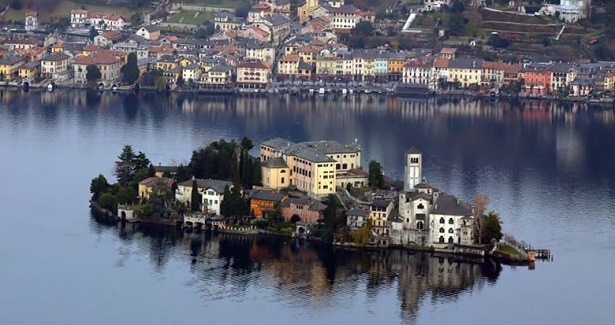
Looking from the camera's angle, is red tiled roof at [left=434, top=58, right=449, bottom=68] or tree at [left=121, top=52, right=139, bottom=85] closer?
tree at [left=121, top=52, right=139, bottom=85]

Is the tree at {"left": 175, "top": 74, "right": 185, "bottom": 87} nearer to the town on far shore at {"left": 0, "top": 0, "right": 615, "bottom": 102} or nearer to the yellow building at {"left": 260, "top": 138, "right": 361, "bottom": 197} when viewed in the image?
the town on far shore at {"left": 0, "top": 0, "right": 615, "bottom": 102}

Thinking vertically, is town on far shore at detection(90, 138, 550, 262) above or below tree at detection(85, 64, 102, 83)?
below

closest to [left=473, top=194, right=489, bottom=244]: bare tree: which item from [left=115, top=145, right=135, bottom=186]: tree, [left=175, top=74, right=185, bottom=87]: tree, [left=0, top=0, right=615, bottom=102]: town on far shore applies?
[left=115, top=145, right=135, bottom=186]: tree

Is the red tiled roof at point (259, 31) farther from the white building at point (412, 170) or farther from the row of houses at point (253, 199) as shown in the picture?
the white building at point (412, 170)

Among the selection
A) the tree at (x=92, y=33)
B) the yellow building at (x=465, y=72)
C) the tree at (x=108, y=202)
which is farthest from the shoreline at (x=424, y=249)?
the tree at (x=92, y=33)

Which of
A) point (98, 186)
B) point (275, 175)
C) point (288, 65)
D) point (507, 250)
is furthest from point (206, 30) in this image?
point (507, 250)

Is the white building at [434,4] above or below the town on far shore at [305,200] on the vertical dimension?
above

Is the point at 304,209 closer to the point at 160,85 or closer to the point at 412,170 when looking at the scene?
the point at 412,170
